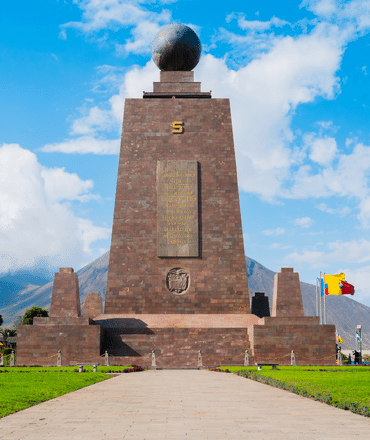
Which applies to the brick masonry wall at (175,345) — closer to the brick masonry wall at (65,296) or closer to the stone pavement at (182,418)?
the brick masonry wall at (65,296)

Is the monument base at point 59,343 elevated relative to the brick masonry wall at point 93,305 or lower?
lower

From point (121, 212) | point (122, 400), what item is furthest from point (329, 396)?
point (121, 212)

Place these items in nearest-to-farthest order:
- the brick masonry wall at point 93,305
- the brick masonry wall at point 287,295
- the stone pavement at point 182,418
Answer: the stone pavement at point 182,418
the brick masonry wall at point 287,295
the brick masonry wall at point 93,305

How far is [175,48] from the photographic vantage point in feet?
114

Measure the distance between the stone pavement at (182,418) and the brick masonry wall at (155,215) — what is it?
17406 mm

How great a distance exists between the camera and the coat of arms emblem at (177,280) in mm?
29562

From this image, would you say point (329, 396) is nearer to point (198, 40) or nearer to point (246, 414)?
point (246, 414)

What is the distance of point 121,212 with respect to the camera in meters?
30.9

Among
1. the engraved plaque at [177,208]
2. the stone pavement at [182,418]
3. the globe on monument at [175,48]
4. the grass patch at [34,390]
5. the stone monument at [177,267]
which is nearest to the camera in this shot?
the stone pavement at [182,418]

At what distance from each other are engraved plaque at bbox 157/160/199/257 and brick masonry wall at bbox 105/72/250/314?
40 centimetres

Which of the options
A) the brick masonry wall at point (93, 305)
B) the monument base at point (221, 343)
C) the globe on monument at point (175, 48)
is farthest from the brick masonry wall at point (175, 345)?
the globe on monument at point (175, 48)

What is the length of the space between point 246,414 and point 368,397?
288cm

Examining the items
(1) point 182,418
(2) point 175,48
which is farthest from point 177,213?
(1) point 182,418

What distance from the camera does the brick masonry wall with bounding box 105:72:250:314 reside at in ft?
96.7
